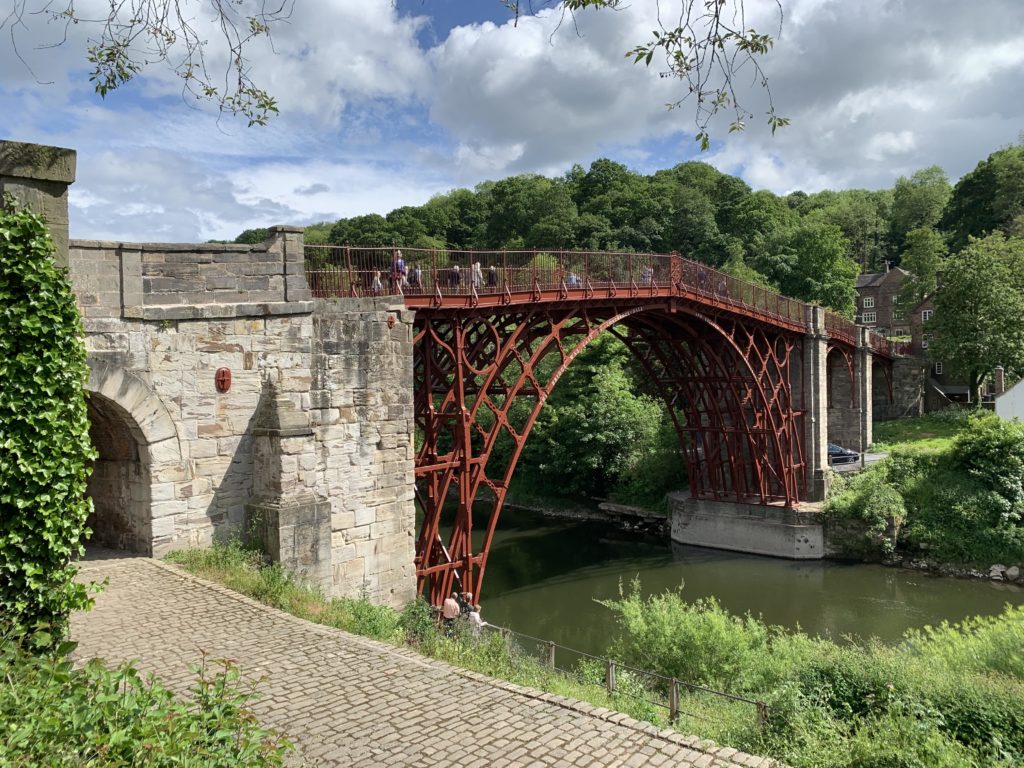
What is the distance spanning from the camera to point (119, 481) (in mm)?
9047

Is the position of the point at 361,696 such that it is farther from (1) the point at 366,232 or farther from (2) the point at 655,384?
(1) the point at 366,232

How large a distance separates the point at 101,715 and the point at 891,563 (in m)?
25.9

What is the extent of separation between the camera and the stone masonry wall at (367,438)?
1032 centimetres

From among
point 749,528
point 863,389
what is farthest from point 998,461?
point 863,389

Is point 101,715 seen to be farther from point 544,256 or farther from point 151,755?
point 544,256

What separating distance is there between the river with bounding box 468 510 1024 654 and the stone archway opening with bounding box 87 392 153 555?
1170 cm

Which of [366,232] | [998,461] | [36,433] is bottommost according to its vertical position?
[998,461]

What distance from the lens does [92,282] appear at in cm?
829

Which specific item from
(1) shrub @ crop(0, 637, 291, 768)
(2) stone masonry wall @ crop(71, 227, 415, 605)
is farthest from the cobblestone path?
(2) stone masonry wall @ crop(71, 227, 415, 605)

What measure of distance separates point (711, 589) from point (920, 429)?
18040mm

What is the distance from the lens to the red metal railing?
11.6 m

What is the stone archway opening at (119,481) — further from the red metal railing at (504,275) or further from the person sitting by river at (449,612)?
the person sitting by river at (449,612)

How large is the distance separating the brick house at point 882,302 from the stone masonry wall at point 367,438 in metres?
55.8

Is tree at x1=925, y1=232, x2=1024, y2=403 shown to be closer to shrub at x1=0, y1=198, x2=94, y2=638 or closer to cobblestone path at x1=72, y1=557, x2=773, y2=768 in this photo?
cobblestone path at x1=72, y1=557, x2=773, y2=768
